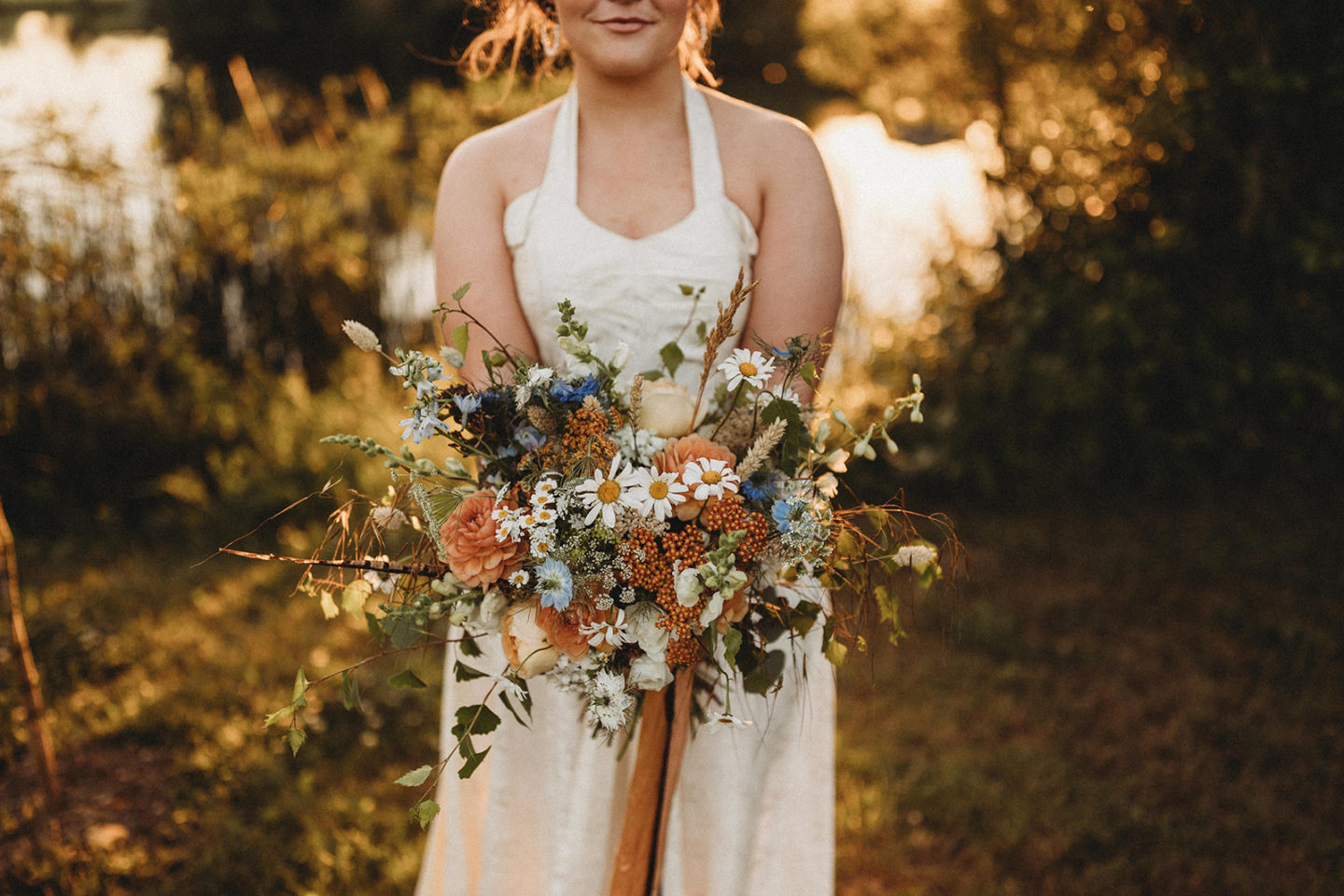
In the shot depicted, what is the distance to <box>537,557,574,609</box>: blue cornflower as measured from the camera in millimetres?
1329

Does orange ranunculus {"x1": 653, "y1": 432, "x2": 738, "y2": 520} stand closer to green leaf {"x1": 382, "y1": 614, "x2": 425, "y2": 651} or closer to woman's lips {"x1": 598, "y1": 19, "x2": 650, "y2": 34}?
green leaf {"x1": 382, "y1": 614, "x2": 425, "y2": 651}

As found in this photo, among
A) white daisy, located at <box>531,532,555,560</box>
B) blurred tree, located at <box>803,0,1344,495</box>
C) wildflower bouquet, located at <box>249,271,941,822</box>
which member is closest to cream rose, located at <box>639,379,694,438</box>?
wildflower bouquet, located at <box>249,271,941,822</box>

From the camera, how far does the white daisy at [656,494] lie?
4.36ft

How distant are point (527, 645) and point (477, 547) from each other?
0.54 ft

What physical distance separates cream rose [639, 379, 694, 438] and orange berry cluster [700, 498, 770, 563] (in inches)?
5.4

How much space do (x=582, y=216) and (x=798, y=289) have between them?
0.41 metres

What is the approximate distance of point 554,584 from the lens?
4.39 feet

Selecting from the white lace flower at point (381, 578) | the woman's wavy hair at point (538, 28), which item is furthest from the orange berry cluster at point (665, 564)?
the woman's wavy hair at point (538, 28)

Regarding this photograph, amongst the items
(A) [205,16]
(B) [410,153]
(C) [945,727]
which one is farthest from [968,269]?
(A) [205,16]

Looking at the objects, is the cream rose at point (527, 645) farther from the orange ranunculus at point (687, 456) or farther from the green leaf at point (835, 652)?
the green leaf at point (835, 652)

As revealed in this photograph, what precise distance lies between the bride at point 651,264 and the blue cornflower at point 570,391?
381 millimetres

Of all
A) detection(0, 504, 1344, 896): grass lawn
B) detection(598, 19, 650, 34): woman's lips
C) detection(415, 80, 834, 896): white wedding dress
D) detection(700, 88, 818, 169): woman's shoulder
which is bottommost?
detection(0, 504, 1344, 896): grass lawn

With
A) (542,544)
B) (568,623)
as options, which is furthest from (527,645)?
(542,544)

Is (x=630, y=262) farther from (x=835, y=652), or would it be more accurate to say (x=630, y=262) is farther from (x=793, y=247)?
(x=835, y=652)
